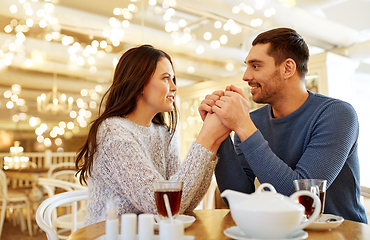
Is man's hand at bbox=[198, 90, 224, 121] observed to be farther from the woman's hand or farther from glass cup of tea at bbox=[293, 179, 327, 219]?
glass cup of tea at bbox=[293, 179, 327, 219]

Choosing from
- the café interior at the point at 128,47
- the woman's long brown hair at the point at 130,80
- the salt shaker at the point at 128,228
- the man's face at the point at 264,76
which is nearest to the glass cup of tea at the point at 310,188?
the salt shaker at the point at 128,228

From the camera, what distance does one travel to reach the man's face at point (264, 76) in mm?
1354

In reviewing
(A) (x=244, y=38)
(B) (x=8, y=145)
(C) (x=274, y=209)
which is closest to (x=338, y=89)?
(A) (x=244, y=38)

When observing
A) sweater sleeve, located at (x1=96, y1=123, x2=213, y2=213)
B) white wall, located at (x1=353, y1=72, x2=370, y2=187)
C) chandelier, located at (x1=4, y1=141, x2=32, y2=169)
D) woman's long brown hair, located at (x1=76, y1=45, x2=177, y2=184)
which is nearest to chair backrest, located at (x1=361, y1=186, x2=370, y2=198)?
sweater sleeve, located at (x1=96, y1=123, x2=213, y2=213)

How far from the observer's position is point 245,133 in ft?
3.46

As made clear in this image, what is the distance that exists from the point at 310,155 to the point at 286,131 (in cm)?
23

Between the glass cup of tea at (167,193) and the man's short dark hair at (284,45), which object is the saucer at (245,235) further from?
the man's short dark hair at (284,45)

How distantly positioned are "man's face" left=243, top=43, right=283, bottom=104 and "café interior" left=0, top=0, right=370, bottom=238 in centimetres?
159

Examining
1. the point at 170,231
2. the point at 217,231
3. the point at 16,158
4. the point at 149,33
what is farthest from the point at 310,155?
the point at 16,158

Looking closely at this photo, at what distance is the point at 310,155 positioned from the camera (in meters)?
1.11

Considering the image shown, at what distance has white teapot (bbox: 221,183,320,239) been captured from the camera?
0.59 m

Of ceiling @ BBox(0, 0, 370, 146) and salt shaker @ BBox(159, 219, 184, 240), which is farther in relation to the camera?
ceiling @ BBox(0, 0, 370, 146)

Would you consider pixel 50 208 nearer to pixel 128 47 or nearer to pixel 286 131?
pixel 286 131

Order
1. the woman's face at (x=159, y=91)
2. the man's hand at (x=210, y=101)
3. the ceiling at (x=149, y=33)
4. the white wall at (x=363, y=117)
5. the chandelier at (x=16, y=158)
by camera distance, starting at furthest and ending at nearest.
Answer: the chandelier at (x=16, y=158) → the white wall at (x=363, y=117) → the ceiling at (x=149, y=33) → the woman's face at (x=159, y=91) → the man's hand at (x=210, y=101)
